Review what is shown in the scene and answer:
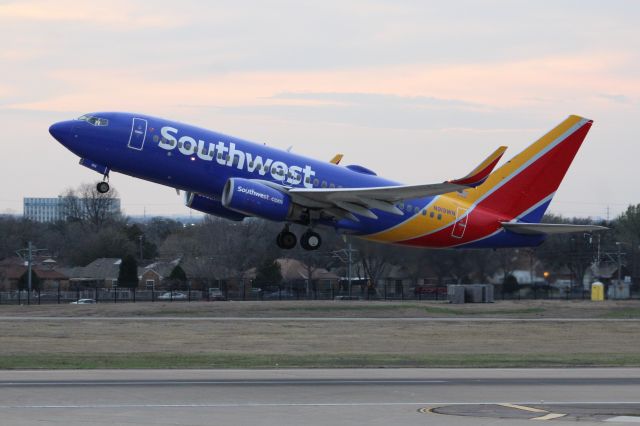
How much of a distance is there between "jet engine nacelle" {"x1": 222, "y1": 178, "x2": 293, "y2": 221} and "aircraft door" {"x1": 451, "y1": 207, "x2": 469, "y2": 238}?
875 centimetres

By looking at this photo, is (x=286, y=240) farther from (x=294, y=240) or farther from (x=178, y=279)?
(x=178, y=279)

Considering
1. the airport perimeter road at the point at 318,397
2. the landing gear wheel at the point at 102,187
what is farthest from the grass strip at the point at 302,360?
the landing gear wheel at the point at 102,187

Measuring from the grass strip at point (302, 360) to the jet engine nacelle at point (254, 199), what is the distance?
217 inches

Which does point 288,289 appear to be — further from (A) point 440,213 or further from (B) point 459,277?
(A) point 440,213

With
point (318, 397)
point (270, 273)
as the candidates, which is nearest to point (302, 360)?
point (318, 397)

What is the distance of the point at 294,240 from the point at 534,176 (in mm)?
12964

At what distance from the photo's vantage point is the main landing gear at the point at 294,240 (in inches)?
1810

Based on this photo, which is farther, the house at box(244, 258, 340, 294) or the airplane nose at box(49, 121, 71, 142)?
the house at box(244, 258, 340, 294)

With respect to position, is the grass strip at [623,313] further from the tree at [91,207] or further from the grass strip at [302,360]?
the tree at [91,207]

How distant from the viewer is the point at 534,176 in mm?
52312

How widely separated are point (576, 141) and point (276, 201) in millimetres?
17071

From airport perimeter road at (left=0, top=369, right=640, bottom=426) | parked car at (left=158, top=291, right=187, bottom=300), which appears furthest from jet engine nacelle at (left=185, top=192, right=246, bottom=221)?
parked car at (left=158, top=291, right=187, bottom=300)

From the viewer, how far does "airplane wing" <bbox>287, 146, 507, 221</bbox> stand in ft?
133

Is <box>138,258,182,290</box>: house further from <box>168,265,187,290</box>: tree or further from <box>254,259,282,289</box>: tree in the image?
<box>254,259,282,289</box>: tree
